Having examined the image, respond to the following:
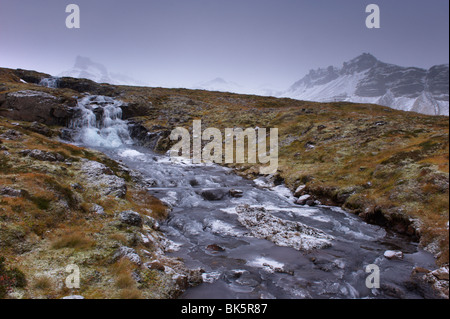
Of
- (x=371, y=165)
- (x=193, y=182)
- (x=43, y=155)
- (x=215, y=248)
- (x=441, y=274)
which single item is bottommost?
(x=215, y=248)

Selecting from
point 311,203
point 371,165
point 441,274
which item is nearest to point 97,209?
point 441,274

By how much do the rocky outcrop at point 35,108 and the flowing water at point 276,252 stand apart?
44.3 meters

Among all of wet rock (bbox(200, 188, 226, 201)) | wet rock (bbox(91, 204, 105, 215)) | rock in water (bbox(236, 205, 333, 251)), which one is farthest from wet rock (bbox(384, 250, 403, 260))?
wet rock (bbox(91, 204, 105, 215))

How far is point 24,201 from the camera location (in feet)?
43.1

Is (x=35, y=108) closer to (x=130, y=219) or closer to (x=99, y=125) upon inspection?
(x=99, y=125)

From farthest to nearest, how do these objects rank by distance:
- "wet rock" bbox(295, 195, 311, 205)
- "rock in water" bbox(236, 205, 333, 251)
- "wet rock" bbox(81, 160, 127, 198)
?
"wet rock" bbox(295, 195, 311, 205)
"wet rock" bbox(81, 160, 127, 198)
"rock in water" bbox(236, 205, 333, 251)

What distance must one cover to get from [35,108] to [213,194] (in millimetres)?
53132

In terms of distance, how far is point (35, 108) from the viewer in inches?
2146

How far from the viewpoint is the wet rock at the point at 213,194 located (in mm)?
25969

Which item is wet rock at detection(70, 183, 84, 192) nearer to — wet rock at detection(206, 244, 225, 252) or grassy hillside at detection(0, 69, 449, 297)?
grassy hillside at detection(0, 69, 449, 297)

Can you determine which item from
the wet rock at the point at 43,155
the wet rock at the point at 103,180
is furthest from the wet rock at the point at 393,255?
the wet rock at the point at 43,155

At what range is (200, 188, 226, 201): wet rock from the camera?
2597 cm

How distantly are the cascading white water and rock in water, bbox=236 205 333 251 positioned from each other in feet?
159
